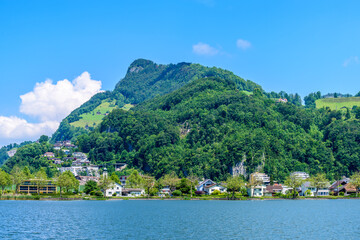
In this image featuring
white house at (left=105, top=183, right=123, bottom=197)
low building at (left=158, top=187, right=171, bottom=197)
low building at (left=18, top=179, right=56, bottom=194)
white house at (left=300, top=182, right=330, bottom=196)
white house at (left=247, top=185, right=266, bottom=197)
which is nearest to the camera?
low building at (left=18, top=179, right=56, bottom=194)

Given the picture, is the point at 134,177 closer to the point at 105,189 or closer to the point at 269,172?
the point at 105,189

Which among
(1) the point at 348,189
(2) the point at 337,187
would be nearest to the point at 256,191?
(2) the point at 337,187

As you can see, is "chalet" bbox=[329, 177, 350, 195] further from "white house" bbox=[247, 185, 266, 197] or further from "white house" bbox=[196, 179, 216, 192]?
"white house" bbox=[196, 179, 216, 192]

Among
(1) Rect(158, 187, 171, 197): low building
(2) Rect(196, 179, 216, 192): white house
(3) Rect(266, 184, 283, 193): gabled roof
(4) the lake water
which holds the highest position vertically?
(2) Rect(196, 179, 216, 192): white house

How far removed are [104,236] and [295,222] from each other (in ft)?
116

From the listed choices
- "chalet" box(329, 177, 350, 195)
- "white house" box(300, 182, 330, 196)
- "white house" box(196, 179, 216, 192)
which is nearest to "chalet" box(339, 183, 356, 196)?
"chalet" box(329, 177, 350, 195)

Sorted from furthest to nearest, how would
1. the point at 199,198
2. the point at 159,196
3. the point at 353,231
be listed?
the point at 159,196 → the point at 199,198 → the point at 353,231

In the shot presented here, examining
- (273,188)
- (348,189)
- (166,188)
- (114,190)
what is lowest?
(348,189)

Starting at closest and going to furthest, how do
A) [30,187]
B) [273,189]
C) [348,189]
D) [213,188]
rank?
[30,187], [348,189], [273,189], [213,188]

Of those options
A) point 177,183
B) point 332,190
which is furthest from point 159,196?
point 332,190

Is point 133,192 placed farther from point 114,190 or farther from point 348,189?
point 348,189

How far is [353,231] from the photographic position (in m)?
63.6

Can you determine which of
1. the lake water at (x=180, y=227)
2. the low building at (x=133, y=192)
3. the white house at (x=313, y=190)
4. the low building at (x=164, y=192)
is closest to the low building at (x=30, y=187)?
the low building at (x=133, y=192)

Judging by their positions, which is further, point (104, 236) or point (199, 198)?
point (199, 198)
